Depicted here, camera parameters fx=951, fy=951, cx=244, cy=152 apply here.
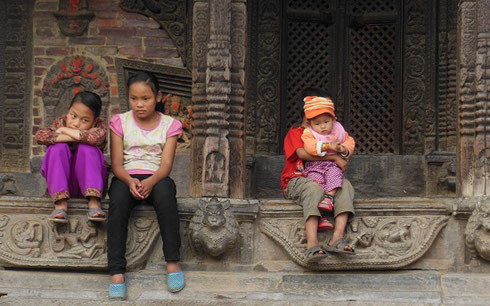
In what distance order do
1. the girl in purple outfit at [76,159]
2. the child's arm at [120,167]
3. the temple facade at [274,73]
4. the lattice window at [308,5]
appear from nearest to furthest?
the child's arm at [120,167] → the girl in purple outfit at [76,159] → the temple facade at [274,73] → the lattice window at [308,5]

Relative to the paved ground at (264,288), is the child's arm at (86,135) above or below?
above

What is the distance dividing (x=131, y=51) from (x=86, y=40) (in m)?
0.47

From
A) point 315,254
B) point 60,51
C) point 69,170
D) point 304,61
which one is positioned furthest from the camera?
point 304,61

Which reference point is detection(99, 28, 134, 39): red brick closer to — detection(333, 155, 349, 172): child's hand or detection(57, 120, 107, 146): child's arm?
detection(57, 120, 107, 146): child's arm

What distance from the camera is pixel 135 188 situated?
6.59 meters

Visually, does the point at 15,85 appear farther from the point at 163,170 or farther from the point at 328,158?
the point at 328,158

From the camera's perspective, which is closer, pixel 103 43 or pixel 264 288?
pixel 264 288

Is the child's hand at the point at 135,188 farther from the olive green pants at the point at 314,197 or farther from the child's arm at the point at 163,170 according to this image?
the olive green pants at the point at 314,197

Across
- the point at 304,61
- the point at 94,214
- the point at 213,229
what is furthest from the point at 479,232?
the point at 304,61

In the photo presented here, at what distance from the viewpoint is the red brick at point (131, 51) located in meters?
9.22

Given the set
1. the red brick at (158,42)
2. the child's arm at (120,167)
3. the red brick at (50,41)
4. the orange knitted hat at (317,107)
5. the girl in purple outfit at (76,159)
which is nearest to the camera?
the child's arm at (120,167)

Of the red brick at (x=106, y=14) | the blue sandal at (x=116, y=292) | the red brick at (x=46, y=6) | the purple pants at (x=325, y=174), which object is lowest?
the blue sandal at (x=116, y=292)

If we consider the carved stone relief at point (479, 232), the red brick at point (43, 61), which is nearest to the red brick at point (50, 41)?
the red brick at point (43, 61)

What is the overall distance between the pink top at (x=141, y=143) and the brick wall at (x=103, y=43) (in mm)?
2369
